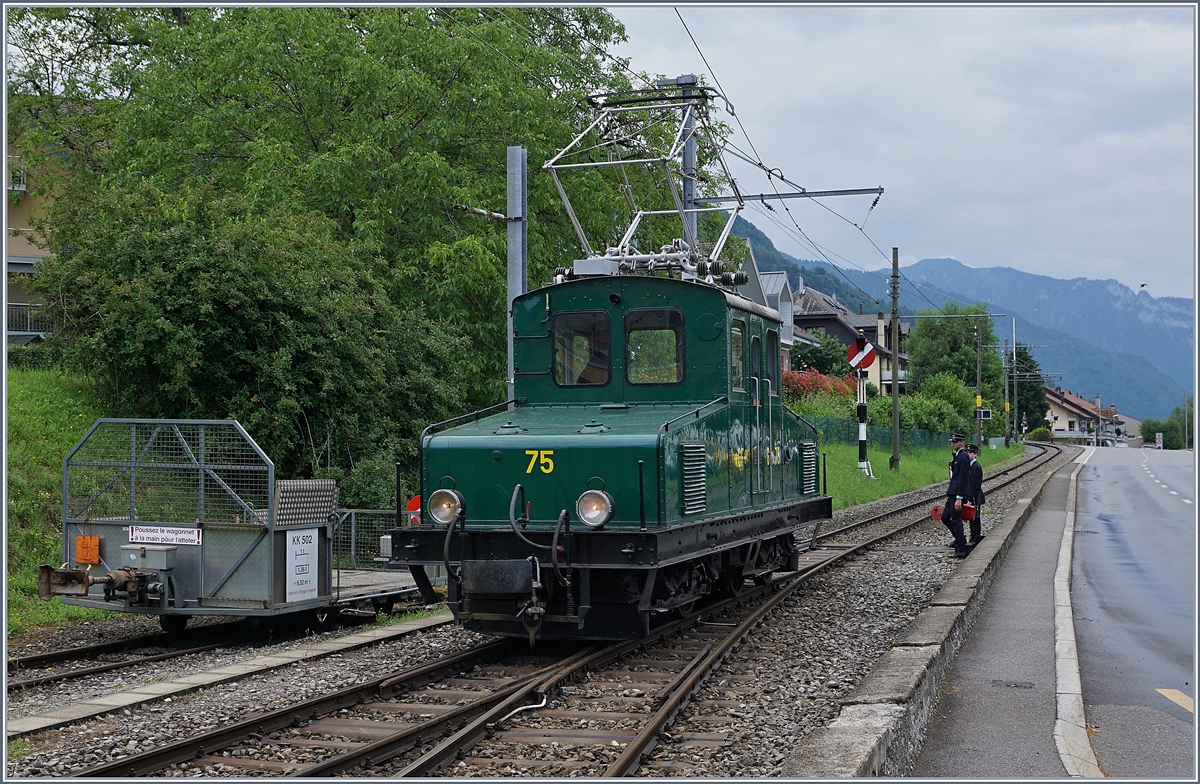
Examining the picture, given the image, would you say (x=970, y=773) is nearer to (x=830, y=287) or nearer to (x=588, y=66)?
(x=588, y=66)

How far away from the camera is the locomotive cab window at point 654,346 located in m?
10.3

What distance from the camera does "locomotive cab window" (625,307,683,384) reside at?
33.8 feet

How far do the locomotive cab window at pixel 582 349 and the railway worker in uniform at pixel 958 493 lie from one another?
25.6 feet

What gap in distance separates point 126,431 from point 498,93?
11003mm

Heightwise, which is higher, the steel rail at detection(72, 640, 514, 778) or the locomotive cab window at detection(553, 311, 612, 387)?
the locomotive cab window at detection(553, 311, 612, 387)

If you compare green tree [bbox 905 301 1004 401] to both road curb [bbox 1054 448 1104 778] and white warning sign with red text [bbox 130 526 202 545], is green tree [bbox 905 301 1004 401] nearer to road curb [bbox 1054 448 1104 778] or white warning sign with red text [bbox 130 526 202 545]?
road curb [bbox 1054 448 1104 778]

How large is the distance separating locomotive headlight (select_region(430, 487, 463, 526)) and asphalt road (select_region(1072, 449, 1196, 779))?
16.6 feet

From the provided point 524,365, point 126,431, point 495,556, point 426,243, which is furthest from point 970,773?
point 426,243

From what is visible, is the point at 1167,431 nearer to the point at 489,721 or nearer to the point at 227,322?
the point at 227,322

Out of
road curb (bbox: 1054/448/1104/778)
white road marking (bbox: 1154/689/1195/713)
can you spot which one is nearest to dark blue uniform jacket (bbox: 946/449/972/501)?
road curb (bbox: 1054/448/1104/778)

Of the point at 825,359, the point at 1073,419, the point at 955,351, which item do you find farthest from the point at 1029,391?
the point at 1073,419

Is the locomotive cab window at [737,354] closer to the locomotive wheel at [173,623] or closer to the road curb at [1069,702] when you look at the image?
the road curb at [1069,702]

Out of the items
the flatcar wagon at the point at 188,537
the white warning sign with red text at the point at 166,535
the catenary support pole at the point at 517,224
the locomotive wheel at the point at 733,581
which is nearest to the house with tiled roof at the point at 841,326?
the catenary support pole at the point at 517,224

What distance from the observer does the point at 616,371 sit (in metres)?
10.4
